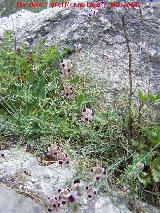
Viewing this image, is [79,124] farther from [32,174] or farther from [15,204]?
[15,204]

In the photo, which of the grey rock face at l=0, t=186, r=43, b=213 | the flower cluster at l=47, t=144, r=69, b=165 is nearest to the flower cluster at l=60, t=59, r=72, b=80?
the flower cluster at l=47, t=144, r=69, b=165

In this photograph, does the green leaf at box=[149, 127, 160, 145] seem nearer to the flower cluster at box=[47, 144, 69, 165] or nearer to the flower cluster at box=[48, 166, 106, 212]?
the flower cluster at box=[48, 166, 106, 212]

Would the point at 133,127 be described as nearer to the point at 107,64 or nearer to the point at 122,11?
the point at 107,64

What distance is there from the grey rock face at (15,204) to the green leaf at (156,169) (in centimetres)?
67

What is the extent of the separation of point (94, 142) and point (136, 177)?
0.39 meters

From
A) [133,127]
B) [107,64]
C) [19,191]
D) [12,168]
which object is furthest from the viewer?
[107,64]

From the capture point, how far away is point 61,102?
120 inches

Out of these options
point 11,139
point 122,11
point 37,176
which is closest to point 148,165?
point 37,176

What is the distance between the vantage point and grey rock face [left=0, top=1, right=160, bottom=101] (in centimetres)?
328

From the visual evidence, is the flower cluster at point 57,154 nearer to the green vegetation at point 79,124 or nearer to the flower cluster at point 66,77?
the green vegetation at point 79,124

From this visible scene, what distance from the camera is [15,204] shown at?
7.32ft

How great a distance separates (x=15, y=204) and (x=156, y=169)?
811mm

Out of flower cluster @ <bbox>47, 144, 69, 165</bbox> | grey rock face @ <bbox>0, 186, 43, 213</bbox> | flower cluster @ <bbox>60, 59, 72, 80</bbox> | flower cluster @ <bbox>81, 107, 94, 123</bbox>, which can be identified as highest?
flower cluster @ <bbox>60, 59, 72, 80</bbox>

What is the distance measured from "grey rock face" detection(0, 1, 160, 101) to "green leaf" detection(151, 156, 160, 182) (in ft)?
2.36
